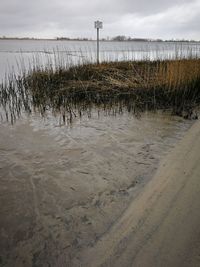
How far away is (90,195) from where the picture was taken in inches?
97.4

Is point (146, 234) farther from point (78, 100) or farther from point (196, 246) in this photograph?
point (78, 100)

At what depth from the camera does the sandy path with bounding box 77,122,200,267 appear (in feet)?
5.55

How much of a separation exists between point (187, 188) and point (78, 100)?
4444 mm

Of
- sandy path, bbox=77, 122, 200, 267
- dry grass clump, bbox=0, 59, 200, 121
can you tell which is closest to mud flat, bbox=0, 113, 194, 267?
sandy path, bbox=77, 122, 200, 267

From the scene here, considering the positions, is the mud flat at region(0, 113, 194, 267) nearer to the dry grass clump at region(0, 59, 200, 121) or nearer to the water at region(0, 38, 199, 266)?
the water at region(0, 38, 199, 266)

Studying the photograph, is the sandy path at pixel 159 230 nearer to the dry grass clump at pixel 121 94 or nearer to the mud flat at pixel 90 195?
the mud flat at pixel 90 195

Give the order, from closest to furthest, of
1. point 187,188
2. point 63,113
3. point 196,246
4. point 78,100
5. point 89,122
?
point 196,246 → point 187,188 → point 89,122 → point 63,113 → point 78,100

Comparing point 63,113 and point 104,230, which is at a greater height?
point 63,113

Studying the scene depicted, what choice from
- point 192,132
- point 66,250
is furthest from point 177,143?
point 66,250

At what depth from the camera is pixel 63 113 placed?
217 inches

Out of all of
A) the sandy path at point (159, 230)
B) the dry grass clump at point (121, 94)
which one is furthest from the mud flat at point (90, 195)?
the dry grass clump at point (121, 94)

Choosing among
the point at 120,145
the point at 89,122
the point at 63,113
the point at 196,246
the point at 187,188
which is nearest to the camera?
the point at 196,246

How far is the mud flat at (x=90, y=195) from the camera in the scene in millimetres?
1795

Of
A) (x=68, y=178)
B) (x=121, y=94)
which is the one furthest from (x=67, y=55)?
(x=68, y=178)
